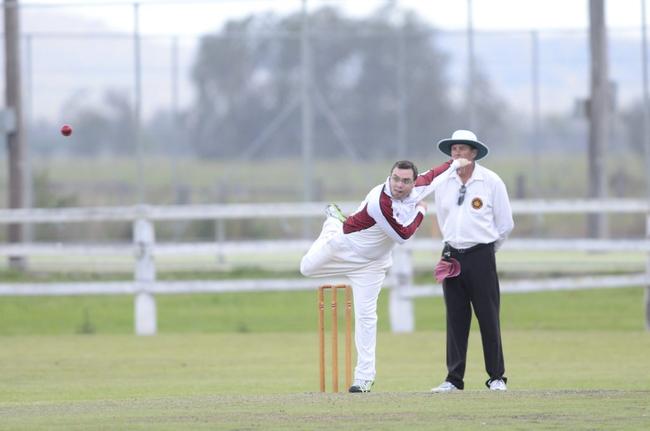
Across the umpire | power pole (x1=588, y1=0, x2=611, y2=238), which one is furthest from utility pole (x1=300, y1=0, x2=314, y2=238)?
the umpire

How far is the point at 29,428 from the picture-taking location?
28.5 feet

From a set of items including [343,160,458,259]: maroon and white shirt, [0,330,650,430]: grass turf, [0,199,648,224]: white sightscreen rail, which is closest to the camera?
[0,330,650,430]: grass turf

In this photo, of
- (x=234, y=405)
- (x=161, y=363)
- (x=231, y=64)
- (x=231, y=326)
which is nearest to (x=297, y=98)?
(x=231, y=64)

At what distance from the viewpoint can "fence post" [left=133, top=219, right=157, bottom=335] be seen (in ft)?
57.3

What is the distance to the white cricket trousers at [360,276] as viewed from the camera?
1077cm

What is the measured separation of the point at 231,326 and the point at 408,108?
8.82m

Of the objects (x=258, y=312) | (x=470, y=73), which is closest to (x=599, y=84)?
(x=470, y=73)

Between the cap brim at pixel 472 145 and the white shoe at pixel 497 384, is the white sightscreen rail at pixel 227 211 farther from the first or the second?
the white shoe at pixel 497 384

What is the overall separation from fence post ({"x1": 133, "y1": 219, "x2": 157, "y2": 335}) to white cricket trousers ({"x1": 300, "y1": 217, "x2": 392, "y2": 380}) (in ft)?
22.1

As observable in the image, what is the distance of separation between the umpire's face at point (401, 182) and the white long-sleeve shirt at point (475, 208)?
50cm

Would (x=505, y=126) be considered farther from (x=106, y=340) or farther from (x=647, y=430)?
(x=647, y=430)

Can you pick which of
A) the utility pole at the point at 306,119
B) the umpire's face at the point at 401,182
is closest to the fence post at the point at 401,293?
the umpire's face at the point at 401,182

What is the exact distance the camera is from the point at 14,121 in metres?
23.1

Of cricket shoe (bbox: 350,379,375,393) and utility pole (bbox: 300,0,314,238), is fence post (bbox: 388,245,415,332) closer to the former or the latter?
cricket shoe (bbox: 350,379,375,393)
